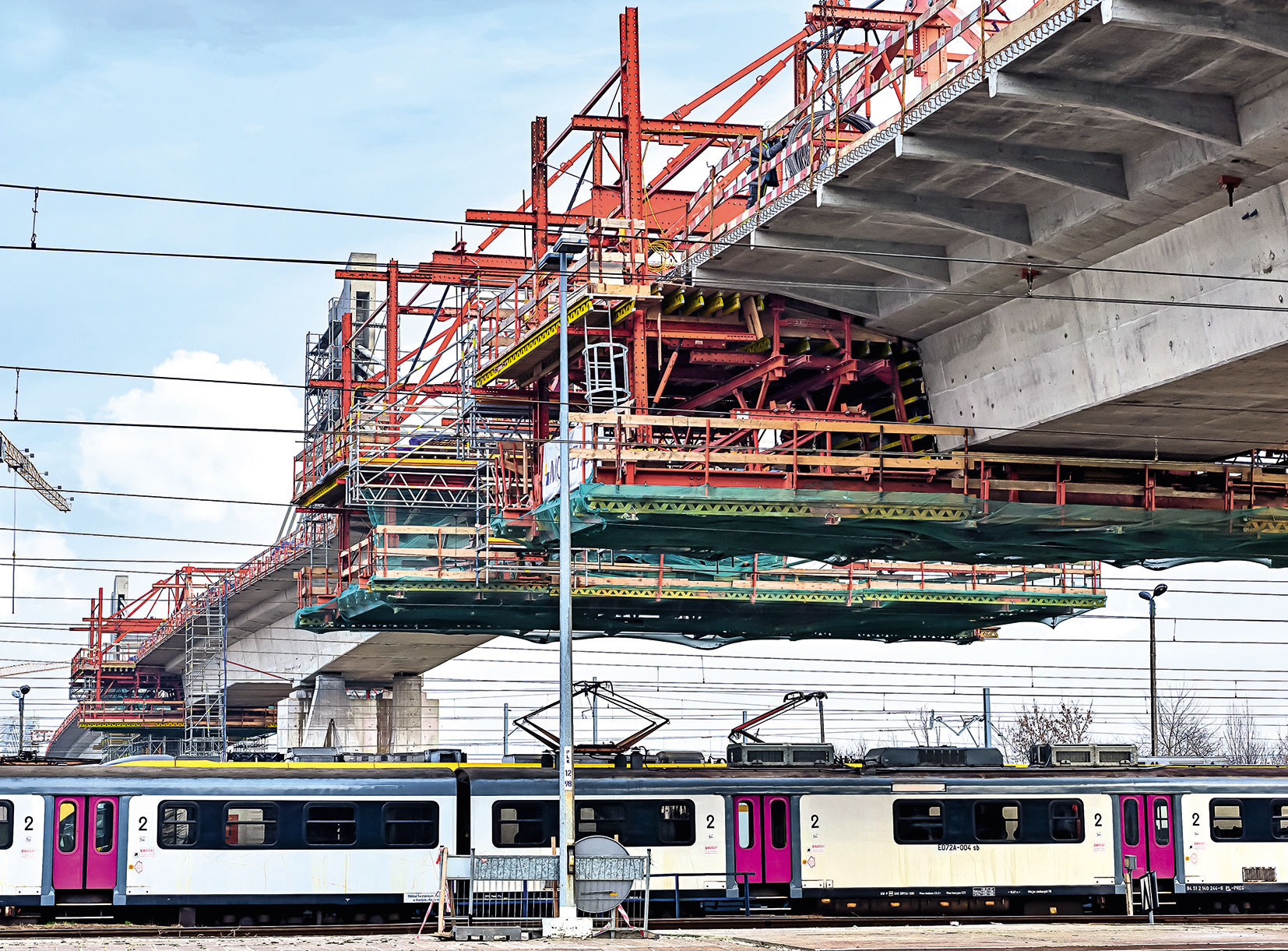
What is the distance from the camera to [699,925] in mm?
28125

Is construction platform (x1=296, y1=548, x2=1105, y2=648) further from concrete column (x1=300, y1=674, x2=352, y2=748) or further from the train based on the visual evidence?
concrete column (x1=300, y1=674, x2=352, y2=748)

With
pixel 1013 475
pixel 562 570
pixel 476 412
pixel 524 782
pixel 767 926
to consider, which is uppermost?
pixel 476 412

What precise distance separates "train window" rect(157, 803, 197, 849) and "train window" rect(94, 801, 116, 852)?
0.80 m

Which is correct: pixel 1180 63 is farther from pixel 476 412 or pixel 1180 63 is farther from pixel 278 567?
pixel 278 567

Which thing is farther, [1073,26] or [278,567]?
[278,567]

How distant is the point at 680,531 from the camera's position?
104 ft

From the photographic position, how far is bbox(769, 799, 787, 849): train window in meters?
29.7

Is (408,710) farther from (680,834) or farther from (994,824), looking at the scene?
(994,824)

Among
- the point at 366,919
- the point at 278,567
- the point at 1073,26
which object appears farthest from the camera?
the point at 278,567

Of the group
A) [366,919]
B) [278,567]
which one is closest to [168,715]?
[278,567]

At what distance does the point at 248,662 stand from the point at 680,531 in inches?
2151

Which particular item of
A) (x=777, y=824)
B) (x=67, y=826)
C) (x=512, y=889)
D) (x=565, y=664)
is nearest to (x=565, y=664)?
(x=565, y=664)

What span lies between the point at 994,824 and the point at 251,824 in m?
14.4

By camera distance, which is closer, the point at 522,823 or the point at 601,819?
the point at 522,823
